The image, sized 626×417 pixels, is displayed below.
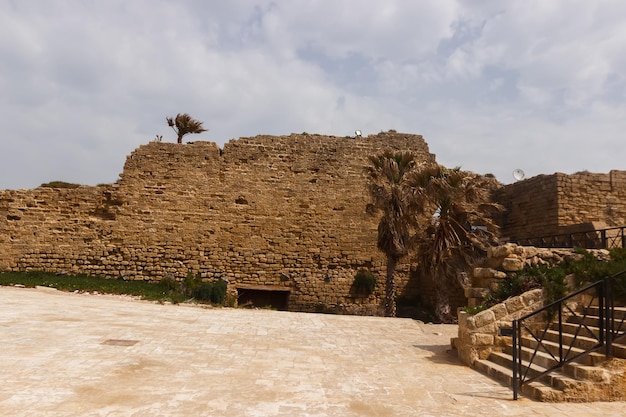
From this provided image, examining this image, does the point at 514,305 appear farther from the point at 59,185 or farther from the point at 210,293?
the point at 59,185

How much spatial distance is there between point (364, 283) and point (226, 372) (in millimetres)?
12682

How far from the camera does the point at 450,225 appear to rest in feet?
46.6

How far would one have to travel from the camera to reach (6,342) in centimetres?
702

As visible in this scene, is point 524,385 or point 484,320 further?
point 484,320

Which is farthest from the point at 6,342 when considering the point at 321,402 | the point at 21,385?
the point at 321,402

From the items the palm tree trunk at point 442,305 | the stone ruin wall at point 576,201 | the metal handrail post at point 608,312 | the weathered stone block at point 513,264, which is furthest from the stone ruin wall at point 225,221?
the metal handrail post at point 608,312

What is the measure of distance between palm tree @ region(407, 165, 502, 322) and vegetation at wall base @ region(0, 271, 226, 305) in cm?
700

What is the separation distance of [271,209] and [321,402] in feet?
46.0

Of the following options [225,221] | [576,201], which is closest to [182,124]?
[225,221]

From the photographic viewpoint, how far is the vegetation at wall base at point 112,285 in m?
16.0

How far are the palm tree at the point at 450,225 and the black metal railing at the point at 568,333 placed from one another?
20.2 feet

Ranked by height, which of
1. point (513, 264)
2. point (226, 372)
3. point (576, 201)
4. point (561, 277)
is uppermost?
point (576, 201)

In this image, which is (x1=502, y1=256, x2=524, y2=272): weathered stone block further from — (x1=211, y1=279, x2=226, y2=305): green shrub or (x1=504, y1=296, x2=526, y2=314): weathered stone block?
(x1=211, y1=279, x2=226, y2=305): green shrub

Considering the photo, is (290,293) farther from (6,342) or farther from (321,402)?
(321,402)
